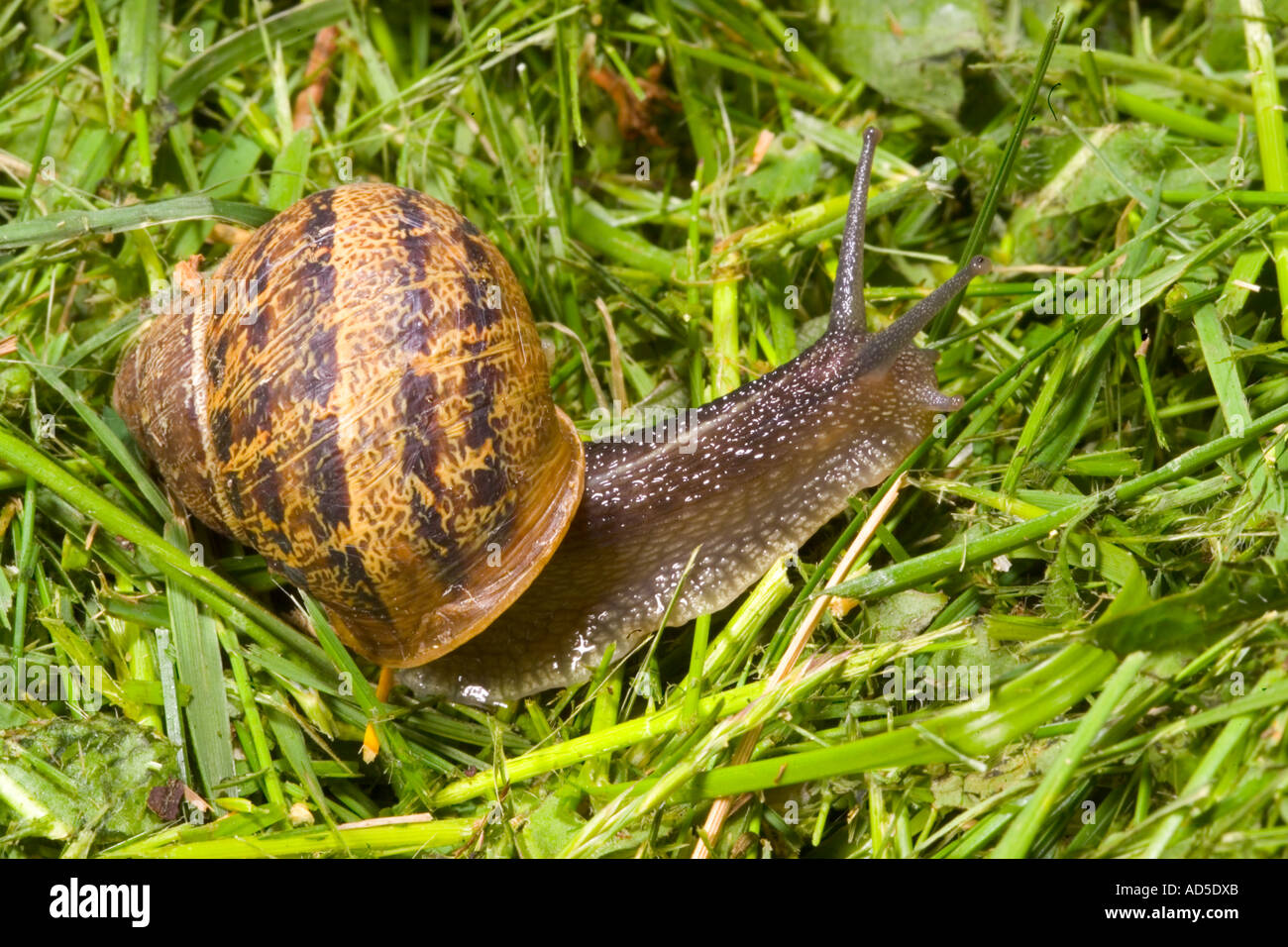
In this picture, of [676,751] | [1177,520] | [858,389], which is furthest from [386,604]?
[1177,520]

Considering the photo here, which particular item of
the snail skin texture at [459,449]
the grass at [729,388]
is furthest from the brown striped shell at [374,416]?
the grass at [729,388]

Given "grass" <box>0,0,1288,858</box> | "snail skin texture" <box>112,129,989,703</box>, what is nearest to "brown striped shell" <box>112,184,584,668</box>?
"snail skin texture" <box>112,129,989,703</box>

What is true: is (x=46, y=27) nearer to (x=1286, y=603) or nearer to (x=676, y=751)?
(x=676, y=751)

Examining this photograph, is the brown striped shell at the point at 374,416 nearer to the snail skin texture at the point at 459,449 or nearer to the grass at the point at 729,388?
the snail skin texture at the point at 459,449

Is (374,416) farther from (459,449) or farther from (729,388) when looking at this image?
(729,388)
